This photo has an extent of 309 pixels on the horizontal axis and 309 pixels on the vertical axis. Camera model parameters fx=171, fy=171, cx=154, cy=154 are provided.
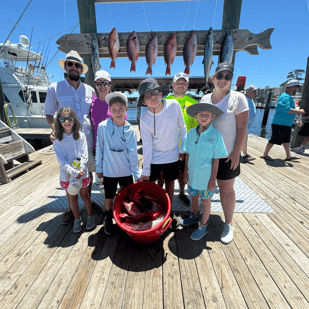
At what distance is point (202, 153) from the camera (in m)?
1.89

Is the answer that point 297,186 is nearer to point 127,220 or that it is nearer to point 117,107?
point 127,220

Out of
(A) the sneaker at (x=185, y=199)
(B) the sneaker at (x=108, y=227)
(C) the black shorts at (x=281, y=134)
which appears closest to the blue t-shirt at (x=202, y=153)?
(A) the sneaker at (x=185, y=199)

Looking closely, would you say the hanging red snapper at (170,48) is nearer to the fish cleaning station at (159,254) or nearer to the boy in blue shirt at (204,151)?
the fish cleaning station at (159,254)

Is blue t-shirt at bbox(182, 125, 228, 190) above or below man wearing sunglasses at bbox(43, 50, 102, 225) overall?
below

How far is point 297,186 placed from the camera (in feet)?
11.5

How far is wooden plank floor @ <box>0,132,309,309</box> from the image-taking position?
145 cm

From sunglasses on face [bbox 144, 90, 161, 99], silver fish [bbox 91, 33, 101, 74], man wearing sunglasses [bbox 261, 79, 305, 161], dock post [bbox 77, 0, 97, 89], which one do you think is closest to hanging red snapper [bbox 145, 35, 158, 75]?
silver fish [bbox 91, 33, 101, 74]

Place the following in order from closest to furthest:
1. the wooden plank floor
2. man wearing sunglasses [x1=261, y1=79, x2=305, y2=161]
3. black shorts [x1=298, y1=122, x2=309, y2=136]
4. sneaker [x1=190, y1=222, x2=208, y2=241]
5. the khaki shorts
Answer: the wooden plank floor → sneaker [x1=190, y1=222, x2=208, y2=241] → the khaki shorts → man wearing sunglasses [x1=261, y1=79, x2=305, y2=161] → black shorts [x1=298, y1=122, x2=309, y2=136]

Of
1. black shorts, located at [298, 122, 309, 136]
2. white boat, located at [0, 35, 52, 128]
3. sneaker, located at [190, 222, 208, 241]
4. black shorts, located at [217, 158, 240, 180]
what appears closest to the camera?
black shorts, located at [217, 158, 240, 180]

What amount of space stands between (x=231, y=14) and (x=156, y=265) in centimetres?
363

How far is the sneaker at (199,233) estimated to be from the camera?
2.09m

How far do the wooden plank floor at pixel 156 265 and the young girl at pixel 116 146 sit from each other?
2.69 ft

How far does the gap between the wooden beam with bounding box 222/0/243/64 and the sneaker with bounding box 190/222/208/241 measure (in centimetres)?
301

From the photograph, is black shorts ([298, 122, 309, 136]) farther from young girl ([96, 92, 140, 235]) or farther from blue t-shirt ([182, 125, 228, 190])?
young girl ([96, 92, 140, 235])
